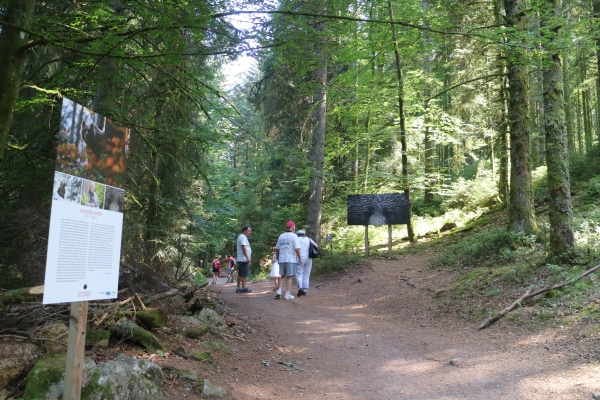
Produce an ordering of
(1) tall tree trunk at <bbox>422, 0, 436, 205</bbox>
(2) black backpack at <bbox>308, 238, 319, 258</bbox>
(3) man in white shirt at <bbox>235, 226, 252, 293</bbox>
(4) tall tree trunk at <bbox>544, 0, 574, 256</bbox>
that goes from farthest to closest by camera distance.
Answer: (1) tall tree trunk at <bbox>422, 0, 436, 205</bbox> < (2) black backpack at <bbox>308, 238, 319, 258</bbox> < (3) man in white shirt at <bbox>235, 226, 252, 293</bbox> < (4) tall tree trunk at <bbox>544, 0, 574, 256</bbox>

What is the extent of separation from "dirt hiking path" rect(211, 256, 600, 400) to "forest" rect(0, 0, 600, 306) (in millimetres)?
2370

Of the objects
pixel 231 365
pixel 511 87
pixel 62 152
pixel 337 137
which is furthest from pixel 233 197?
pixel 62 152

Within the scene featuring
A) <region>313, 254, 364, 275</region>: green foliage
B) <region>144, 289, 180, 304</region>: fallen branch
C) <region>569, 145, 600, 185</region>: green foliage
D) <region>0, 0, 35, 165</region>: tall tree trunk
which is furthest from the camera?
<region>569, 145, 600, 185</region>: green foliage

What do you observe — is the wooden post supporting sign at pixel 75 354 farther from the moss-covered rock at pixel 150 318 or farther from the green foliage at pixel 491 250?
the green foliage at pixel 491 250

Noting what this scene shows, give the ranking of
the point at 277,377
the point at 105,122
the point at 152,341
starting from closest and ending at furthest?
1. the point at 105,122
2. the point at 152,341
3. the point at 277,377

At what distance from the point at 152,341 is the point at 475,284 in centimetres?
722

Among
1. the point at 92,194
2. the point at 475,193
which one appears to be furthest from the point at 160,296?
the point at 475,193

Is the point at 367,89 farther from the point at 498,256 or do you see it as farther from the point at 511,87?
the point at 498,256

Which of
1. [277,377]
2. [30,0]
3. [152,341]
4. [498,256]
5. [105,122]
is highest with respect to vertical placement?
[30,0]

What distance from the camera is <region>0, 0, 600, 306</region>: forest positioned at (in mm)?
4785

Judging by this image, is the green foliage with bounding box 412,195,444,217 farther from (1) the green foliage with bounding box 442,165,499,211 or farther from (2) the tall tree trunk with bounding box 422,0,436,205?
(1) the green foliage with bounding box 442,165,499,211

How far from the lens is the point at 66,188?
2.97 metres

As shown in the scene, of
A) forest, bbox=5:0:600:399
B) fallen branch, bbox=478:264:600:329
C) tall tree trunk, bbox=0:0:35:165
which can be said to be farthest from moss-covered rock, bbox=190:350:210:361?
fallen branch, bbox=478:264:600:329

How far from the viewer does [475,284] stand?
9000mm
